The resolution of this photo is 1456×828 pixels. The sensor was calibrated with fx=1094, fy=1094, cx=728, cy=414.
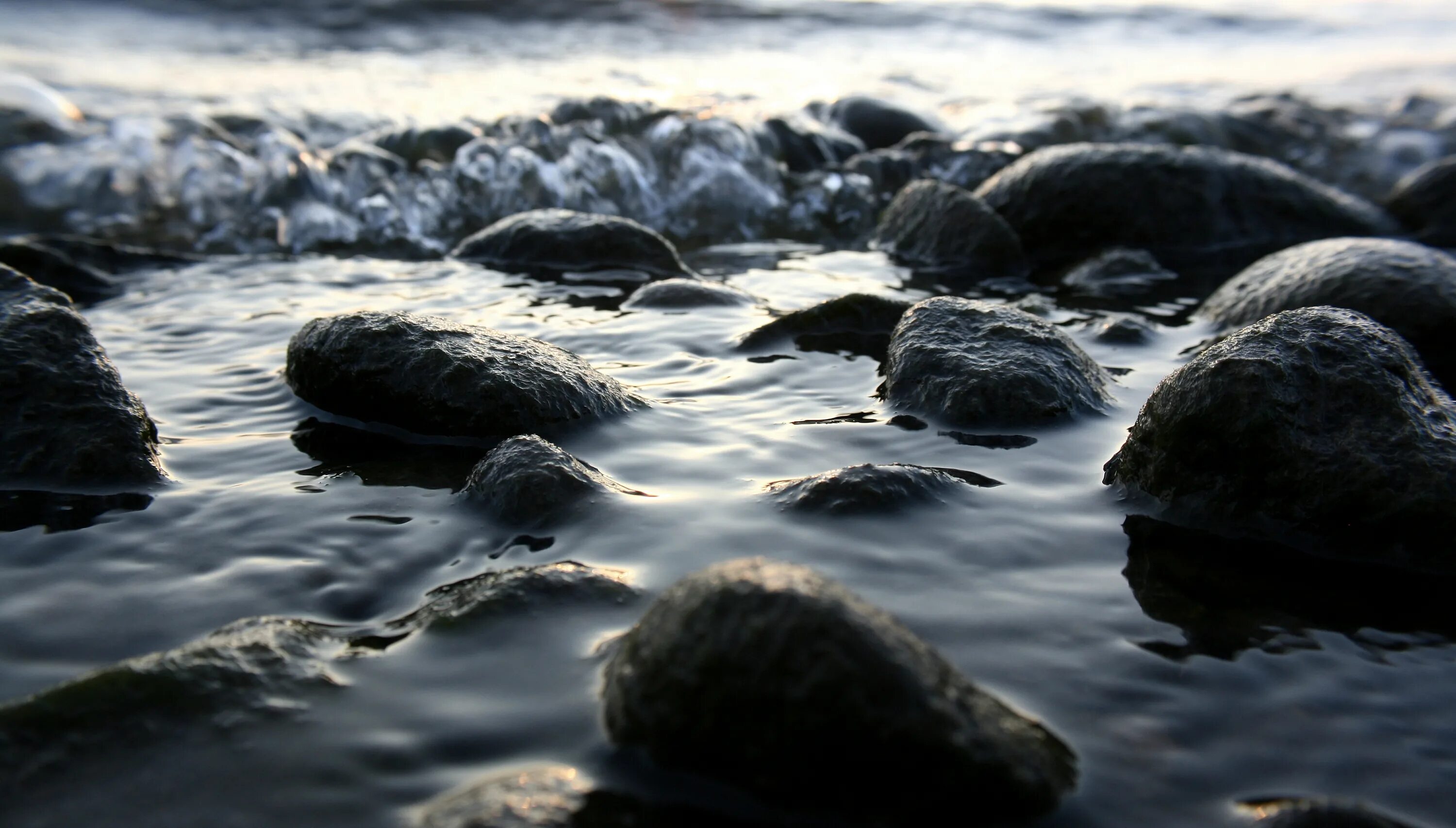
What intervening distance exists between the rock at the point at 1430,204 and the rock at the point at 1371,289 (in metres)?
2.66

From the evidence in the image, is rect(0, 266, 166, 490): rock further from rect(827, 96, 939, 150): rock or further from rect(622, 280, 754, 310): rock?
rect(827, 96, 939, 150): rock

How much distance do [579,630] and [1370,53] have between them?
62.3 feet

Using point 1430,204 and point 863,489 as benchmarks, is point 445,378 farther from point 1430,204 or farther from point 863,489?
point 1430,204

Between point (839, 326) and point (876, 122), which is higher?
point (876, 122)

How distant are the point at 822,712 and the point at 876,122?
8.88 meters

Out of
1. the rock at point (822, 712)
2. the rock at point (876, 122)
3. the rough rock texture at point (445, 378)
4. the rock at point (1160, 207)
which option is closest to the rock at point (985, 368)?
the rough rock texture at point (445, 378)

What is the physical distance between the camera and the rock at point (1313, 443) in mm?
2420

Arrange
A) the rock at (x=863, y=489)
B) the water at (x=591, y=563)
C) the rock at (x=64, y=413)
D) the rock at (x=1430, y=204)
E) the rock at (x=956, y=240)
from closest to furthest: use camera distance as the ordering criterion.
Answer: the water at (x=591, y=563), the rock at (x=863, y=489), the rock at (x=64, y=413), the rock at (x=956, y=240), the rock at (x=1430, y=204)

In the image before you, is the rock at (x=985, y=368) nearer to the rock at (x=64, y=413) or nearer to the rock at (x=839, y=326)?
the rock at (x=839, y=326)

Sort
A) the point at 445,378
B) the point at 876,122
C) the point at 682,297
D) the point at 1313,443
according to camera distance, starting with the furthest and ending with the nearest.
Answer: the point at 876,122 < the point at 682,297 < the point at 445,378 < the point at 1313,443

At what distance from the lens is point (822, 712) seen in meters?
1.54

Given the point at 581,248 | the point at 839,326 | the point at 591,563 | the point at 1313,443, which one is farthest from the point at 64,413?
the point at 1313,443

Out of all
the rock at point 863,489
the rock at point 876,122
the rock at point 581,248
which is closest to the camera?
the rock at point 863,489

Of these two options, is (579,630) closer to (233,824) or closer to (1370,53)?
(233,824)
